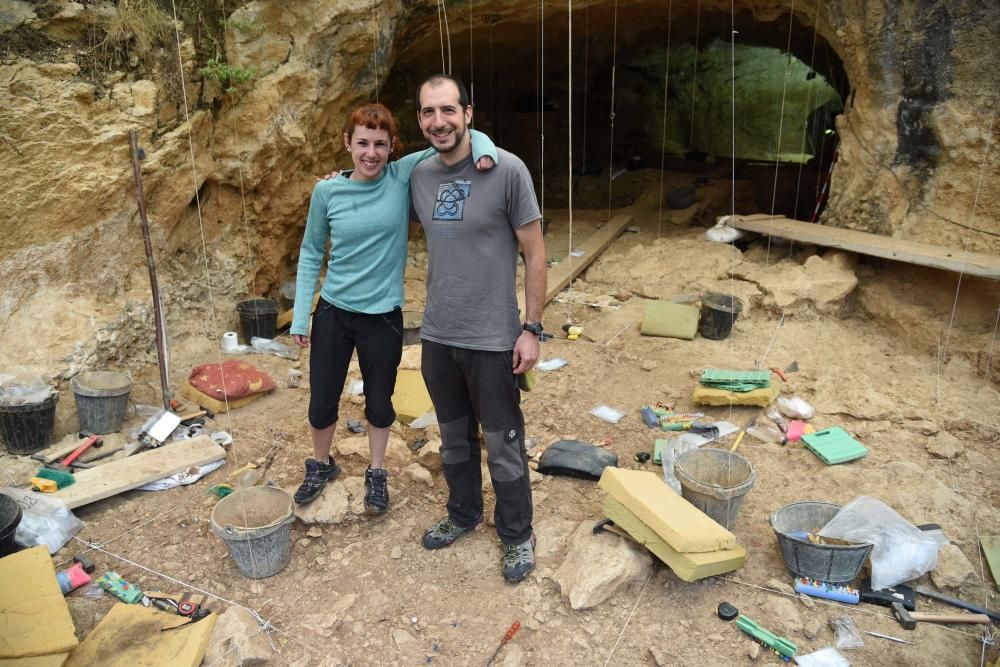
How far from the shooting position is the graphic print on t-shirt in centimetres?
274

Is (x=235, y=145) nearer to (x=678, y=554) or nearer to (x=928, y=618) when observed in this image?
(x=678, y=554)

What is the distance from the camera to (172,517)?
143 inches

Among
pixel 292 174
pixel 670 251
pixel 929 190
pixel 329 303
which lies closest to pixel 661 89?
pixel 670 251

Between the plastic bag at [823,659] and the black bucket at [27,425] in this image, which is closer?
the plastic bag at [823,659]

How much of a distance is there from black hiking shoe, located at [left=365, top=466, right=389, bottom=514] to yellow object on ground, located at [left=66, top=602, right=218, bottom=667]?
3.00 ft

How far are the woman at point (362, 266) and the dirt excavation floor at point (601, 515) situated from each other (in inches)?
23.2

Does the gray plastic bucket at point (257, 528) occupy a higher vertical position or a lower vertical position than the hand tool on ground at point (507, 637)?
higher

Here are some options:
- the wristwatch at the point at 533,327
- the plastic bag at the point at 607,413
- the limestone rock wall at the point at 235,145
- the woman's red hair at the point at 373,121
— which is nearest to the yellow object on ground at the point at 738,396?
the plastic bag at the point at 607,413

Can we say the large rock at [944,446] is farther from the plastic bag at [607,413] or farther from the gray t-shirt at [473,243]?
the gray t-shirt at [473,243]

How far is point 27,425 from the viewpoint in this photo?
163 inches

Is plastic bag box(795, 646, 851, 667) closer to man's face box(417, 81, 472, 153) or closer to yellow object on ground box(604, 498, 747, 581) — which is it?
yellow object on ground box(604, 498, 747, 581)

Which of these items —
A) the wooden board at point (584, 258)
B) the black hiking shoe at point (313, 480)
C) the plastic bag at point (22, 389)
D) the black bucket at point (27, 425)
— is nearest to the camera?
the black hiking shoe at point (313, 480)

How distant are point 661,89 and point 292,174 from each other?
38.6 ft

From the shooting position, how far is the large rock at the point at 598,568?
2947mm
